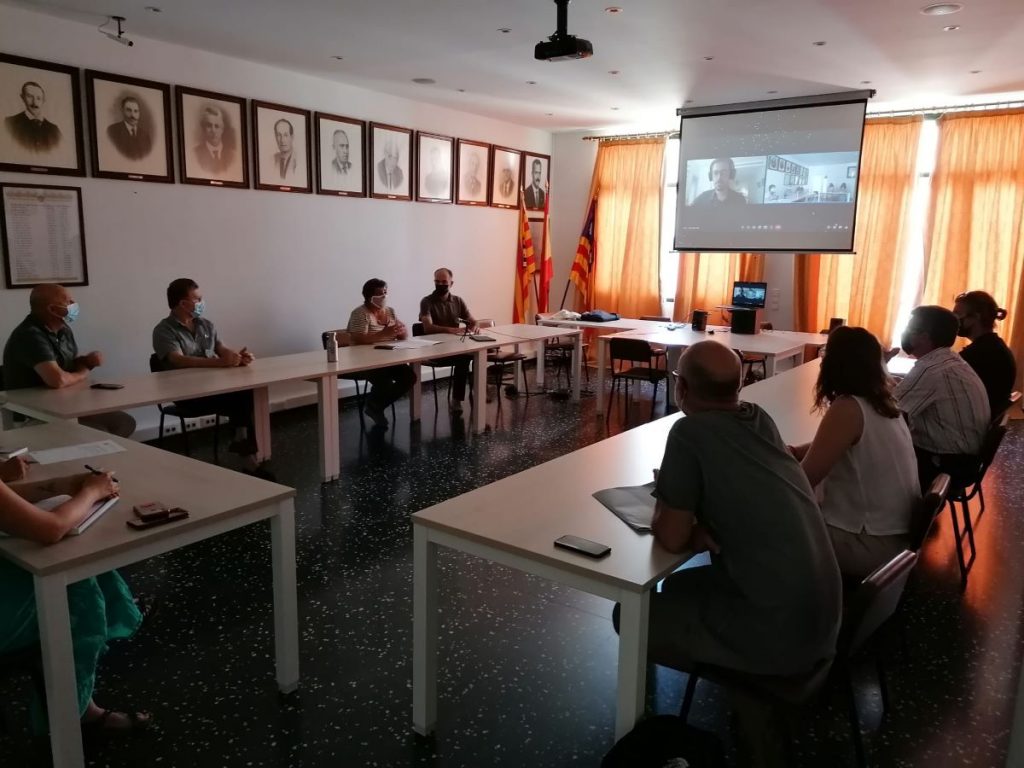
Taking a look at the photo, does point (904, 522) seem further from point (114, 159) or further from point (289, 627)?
point (114, 159)

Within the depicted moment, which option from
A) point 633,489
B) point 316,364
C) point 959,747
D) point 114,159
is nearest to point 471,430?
point 316,364

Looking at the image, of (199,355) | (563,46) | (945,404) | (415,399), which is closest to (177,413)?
(199,355)

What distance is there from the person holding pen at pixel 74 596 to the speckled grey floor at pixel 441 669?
195 mm

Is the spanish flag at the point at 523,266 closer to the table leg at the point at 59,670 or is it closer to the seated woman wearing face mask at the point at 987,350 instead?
the seated woman wearing face mask at the point at 987,350

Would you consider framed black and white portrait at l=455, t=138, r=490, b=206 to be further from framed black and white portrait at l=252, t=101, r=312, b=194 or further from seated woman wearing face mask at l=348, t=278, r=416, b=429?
seated woman wearing face mask at l=348, t=278, r=416, b=429

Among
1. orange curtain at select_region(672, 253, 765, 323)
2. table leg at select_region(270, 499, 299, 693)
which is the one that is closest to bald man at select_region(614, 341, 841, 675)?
table leg at select_region(270, 499, 299, 693)

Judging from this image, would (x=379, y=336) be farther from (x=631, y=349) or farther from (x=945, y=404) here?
(x=945, y=404)

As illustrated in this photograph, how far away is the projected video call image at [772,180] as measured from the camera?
274 inches

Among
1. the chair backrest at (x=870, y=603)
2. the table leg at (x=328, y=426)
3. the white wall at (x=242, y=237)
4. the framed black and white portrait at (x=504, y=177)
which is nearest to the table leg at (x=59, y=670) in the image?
the chair backrest at (x=870, y=603)

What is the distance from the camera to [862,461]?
227 cm

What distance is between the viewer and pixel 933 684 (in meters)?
2.49

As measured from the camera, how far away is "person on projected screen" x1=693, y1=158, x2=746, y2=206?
24.8 ft

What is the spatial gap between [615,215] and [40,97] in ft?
19.6

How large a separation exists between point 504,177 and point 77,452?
656cm
